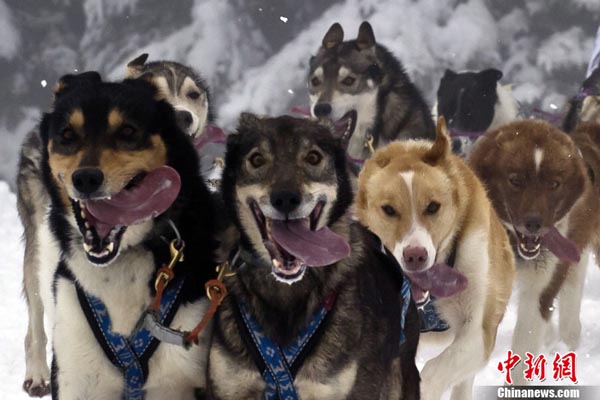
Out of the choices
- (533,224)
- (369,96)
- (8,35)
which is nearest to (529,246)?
(533,224)

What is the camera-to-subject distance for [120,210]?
2.18 metres

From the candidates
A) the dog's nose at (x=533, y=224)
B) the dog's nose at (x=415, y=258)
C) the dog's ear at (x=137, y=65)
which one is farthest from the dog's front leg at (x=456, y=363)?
the dog's ear at (x=137, y=65)

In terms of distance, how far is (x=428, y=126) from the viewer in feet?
16.9

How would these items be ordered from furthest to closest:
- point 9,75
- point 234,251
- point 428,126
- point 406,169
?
point 9,75 < point 428,126 < point 406,169 < point 234,251

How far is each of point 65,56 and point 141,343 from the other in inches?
334

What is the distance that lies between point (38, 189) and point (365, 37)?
6.87 feet

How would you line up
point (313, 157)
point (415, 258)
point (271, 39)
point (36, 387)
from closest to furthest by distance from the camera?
1. point (313, 157)
2. point (415, 258)
3. point (36, 387)
4. point (271, 39)

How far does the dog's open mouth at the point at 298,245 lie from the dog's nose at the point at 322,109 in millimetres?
2775

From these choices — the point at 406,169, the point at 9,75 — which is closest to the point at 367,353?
the point at 406,169

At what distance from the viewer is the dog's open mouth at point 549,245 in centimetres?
398

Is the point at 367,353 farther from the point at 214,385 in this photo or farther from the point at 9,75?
the point at 9,75

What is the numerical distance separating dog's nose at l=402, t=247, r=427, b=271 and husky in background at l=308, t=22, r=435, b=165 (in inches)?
81.6

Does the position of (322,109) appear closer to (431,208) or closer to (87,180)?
(431,208)

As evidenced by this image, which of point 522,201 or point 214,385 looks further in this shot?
point 522,201
